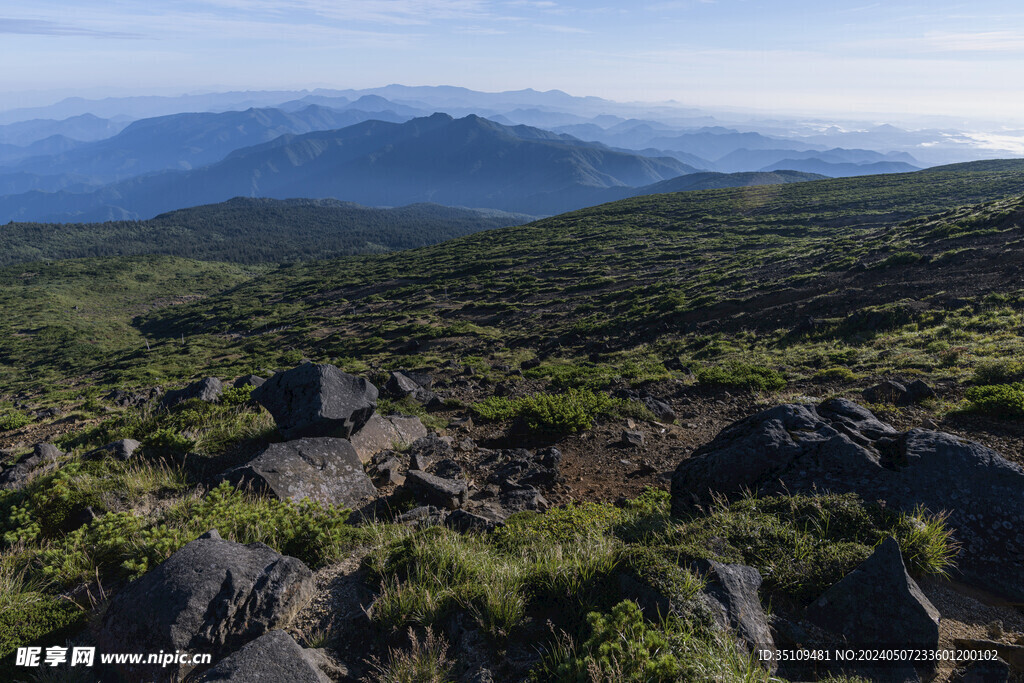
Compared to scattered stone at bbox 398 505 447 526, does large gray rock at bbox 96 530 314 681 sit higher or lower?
higher

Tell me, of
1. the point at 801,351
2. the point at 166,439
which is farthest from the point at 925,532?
the point at 801,351

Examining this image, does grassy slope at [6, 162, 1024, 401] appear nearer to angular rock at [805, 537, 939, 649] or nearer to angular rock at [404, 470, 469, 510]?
angular rock at [805, 537, 939, 649]

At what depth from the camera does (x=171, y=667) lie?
4.02m

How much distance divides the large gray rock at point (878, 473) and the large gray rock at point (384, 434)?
19.7ft

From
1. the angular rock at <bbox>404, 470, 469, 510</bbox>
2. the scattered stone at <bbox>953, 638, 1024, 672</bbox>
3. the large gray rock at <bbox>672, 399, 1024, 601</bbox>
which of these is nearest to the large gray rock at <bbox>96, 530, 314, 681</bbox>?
the angular rock at <bbox>404, 470, 469, 510</bbox>

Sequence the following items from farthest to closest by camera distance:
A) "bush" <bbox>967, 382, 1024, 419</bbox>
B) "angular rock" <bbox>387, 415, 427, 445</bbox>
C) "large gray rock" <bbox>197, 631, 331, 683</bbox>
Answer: "angular rock" <bbox>387, 415, 427, 445</bbox> → "bush" <bbox>967, 382, 1024, 419</bbox> → "large gray rock" <bbox>197, 631, 331, 683</bbox>

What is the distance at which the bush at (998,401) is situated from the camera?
27.2 ft

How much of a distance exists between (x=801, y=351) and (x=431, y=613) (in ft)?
54.9

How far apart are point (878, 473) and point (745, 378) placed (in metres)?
8.23

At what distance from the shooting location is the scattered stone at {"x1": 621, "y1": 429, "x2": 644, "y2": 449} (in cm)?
1008

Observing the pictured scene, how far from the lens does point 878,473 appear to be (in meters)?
5.74

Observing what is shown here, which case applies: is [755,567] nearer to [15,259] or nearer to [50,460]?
[50,460]

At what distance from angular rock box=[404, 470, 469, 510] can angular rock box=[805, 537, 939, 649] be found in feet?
16.1

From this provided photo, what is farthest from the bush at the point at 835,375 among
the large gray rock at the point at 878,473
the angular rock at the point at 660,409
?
the large gray rock at the point at 878,473
